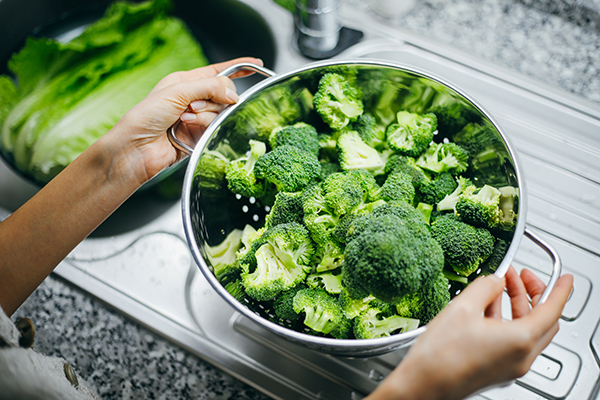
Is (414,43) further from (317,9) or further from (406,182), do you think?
(406,182)

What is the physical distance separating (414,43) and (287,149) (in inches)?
27.2

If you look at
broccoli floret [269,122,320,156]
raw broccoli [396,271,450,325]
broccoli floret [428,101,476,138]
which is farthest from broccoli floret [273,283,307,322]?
broccoli floret [428,101,476,138]

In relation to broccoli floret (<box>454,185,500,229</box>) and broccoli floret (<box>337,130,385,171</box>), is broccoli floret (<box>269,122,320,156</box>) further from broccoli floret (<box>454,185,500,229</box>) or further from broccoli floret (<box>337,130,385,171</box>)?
broccoli floret (<box>454,185,500,229</box>)

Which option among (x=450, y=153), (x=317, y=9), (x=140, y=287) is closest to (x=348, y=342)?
(x=450, y=153)

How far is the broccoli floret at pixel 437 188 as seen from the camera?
2.87 feet

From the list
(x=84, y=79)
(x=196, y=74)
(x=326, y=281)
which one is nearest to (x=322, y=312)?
(x=326, y=281)

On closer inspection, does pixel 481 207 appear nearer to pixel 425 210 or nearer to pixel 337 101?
pixel 425 210

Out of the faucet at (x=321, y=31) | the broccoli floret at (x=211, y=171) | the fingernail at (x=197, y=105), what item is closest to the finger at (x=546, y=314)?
the broccoli floret at (x=211, y=171)

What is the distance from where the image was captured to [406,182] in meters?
0.83

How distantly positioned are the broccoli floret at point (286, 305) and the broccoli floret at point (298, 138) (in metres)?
Answer: 0.34

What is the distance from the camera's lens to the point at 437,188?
0.88m

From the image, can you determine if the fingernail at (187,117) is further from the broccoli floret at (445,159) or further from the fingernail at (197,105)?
the broccoli floret at (445,159)

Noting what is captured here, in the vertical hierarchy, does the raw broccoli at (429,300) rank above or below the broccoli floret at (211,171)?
below

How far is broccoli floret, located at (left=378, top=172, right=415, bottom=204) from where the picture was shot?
821 mm
